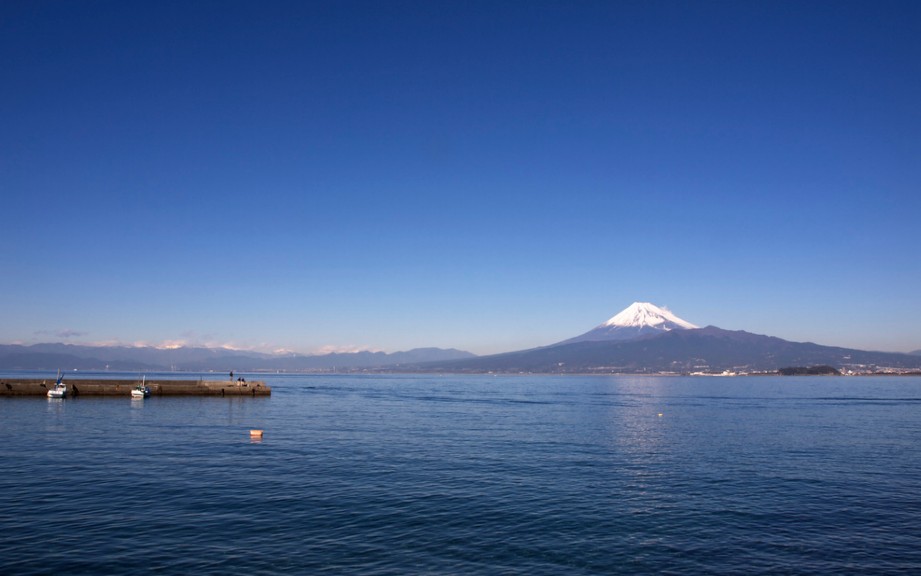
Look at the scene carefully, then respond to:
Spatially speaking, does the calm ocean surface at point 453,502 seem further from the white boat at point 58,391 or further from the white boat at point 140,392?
the white boat at point 140,392

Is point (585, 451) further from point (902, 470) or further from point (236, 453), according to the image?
point (236, 453)

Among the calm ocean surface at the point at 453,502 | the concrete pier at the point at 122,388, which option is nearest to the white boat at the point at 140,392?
the concrete pier at the point at 122,388

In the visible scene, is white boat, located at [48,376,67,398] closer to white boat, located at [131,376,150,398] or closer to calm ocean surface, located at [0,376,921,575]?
white boat, located at [131,376,150,398]

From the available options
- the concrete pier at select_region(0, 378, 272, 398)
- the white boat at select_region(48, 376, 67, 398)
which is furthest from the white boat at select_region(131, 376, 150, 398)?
the white boat at select_region(48, 376, 67, 398)

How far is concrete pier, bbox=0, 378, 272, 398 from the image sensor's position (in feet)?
319

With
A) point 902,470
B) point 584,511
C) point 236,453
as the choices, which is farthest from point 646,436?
point 236,453

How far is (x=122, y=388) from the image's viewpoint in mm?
104375

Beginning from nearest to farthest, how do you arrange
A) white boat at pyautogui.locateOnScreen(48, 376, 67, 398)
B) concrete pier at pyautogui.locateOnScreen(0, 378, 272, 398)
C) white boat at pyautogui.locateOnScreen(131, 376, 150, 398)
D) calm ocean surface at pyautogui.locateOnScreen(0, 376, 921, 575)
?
calm ocean surface at pyautogui.locateOnScreen(0, 376, 921, 575), white boat at pyautogui.locateOnScreen(48, 376, 67, 398), white boat at pyautogui.locateOnScreen(131, 376, 150, 398), concrete pier at pyautogui.locateOnScreen(0, 378, 272, 398)

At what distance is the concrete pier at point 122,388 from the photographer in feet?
319

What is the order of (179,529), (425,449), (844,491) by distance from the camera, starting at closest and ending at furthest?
(179,529) < (844,491) < (425,449)

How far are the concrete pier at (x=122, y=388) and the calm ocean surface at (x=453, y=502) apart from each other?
50741 millimetres

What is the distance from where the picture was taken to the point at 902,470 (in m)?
37.6

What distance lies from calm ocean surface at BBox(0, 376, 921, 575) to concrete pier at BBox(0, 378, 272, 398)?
1998 inches

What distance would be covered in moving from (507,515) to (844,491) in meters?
18.7
